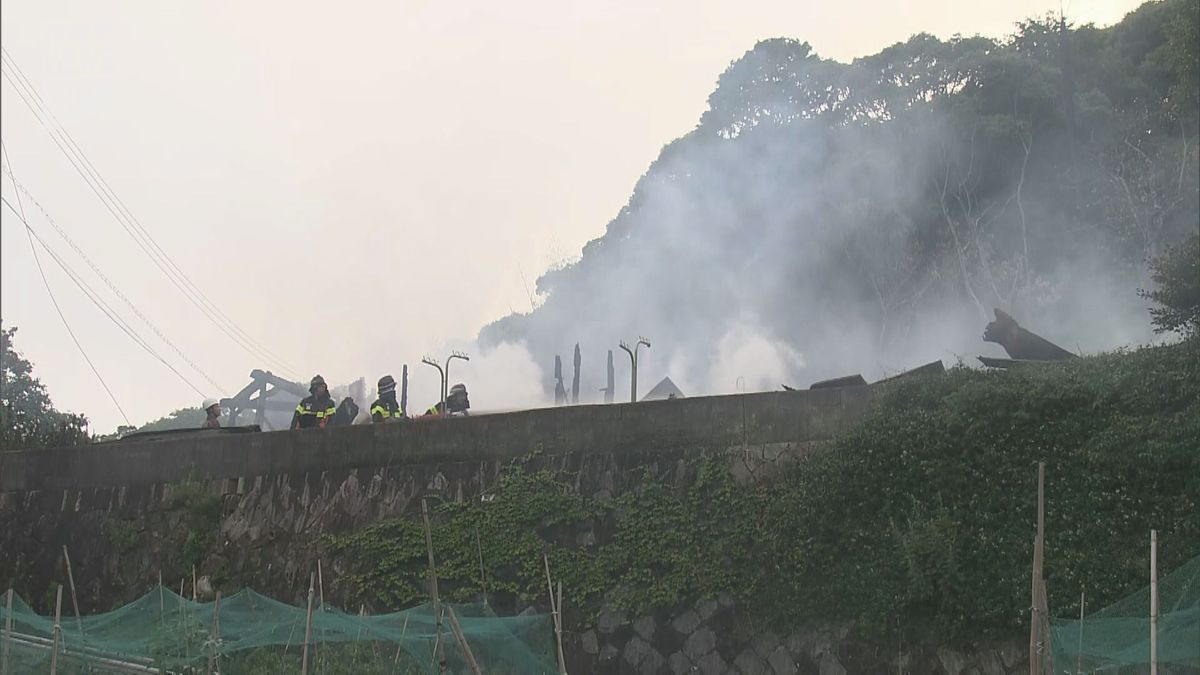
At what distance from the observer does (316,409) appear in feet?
65.1

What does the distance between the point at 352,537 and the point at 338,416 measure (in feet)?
11.9

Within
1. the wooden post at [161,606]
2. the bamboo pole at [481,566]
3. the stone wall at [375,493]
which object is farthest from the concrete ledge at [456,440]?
the wooden post at [161,606]

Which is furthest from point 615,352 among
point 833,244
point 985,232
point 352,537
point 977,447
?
point 977,447

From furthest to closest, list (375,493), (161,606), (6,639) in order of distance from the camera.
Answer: (375,493) < (161,606) < (6,639)

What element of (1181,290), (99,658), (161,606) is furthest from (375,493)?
(1181,290)

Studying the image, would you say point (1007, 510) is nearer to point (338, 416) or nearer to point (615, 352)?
point (338, 416)

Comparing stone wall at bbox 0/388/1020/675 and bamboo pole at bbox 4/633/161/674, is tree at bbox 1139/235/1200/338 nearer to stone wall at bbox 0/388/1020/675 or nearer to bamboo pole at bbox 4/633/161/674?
stone wall at bbox 0/388/1020/675

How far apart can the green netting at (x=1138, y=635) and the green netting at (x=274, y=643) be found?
445 centimetres

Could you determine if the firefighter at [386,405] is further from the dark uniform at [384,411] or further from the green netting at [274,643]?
the green netting at [274,643]

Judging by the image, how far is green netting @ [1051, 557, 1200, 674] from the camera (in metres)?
9.48

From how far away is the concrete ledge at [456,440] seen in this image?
50.5 feet

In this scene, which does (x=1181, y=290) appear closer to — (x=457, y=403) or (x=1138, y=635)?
(x=1138, y=635)

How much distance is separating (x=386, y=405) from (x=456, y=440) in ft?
9.24

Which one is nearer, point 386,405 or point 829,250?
point 386,405
